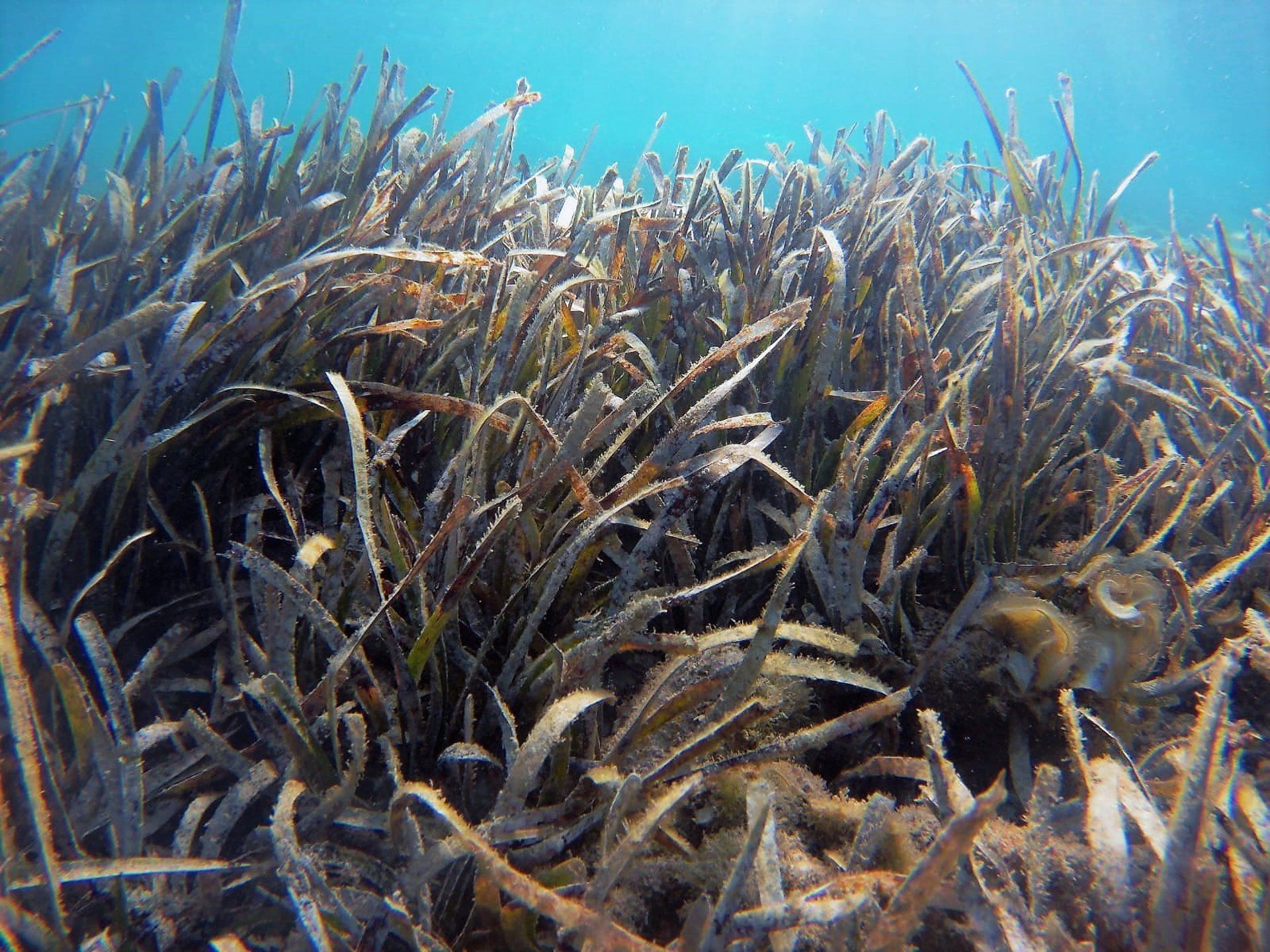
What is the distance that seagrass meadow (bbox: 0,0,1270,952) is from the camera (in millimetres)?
796

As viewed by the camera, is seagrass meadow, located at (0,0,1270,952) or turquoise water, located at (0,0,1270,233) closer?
seagrass meadow, located at (0,0,1270,952)

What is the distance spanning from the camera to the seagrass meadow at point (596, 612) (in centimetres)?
80

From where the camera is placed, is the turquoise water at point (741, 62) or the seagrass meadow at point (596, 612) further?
the turquoise water at point (741, 62)

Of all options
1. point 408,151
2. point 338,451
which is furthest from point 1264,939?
point 408,151

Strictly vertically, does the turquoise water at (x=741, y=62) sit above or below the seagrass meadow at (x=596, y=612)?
Answer: above

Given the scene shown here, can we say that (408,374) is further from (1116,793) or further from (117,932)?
(1116,793)

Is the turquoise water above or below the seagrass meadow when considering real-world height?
above

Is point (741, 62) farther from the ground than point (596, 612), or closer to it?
farther from the ground

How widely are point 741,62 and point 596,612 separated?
136165 millimetres

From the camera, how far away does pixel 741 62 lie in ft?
370

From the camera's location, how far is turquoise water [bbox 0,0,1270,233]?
195ft

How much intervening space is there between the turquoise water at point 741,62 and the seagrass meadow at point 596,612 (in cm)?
3812

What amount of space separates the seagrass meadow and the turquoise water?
38119 mm

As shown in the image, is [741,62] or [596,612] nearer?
[596,612]
